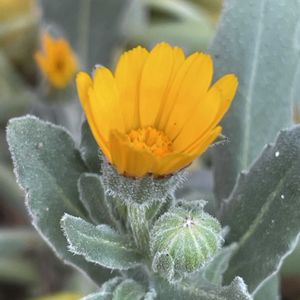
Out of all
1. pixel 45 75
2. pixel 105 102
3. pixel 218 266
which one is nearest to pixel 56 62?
pixel 45 75

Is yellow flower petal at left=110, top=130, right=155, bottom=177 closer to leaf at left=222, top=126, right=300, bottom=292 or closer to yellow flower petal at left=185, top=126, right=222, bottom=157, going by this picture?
yellow flower petal at left=185, top=126, right=222, bottom=157

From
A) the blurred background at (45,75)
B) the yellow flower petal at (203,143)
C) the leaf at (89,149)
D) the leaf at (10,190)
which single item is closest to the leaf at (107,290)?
the leaf at (89,149)

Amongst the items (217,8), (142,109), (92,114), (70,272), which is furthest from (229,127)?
(217,8)

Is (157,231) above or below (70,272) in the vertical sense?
above

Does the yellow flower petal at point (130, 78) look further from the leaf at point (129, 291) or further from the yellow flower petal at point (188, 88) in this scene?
the leaf at point (129, 291)

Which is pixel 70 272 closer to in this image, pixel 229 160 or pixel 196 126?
pixel 229 160

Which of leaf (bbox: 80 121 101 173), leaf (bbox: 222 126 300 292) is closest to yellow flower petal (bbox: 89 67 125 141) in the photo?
leaf (bbox: 80 121 101 173)
